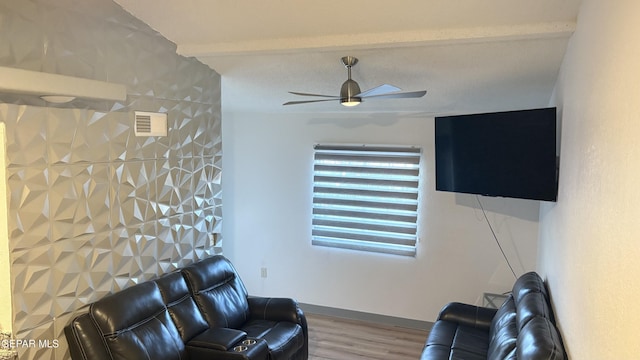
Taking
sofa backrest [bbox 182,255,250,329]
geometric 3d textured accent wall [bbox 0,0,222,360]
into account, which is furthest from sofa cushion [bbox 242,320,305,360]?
geometric 3d textured accent wall [bbox 0,0,222,360]

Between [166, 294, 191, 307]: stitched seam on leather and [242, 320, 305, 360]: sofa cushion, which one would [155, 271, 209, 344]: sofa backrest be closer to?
[166, 294, 191, 307]: stitched seam on leather

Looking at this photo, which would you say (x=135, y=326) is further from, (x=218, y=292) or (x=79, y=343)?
(x=218, y=292)

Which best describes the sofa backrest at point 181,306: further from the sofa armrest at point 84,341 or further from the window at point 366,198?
the window at point 366,198

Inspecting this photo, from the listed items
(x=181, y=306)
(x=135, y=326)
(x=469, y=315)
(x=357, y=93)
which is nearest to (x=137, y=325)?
(x=135, y=326)

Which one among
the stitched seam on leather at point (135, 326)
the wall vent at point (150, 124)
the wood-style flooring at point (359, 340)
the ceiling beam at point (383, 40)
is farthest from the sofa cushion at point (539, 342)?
the wall vent at point (150, 124)

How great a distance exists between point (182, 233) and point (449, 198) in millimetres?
2709

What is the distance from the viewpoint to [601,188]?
192 centimetres

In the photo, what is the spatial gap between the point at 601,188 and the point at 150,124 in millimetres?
2958

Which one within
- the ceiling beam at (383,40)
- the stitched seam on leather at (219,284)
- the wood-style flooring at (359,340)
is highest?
the ceiling beam at (383,40)

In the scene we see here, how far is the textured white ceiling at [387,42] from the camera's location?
2.93m

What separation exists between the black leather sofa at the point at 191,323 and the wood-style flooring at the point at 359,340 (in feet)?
1.88

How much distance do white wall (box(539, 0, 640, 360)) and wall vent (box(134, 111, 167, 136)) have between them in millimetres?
2845

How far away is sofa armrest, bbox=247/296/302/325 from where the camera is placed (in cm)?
413

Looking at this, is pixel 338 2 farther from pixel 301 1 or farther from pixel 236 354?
pixel 236 354
